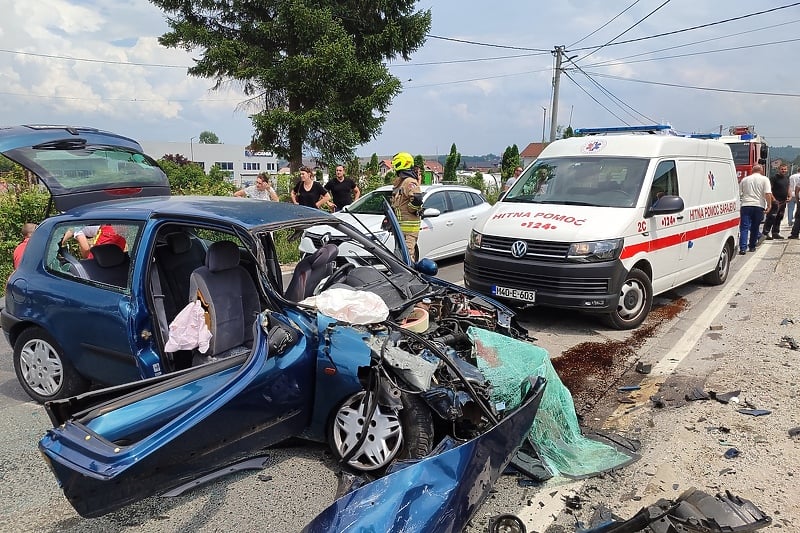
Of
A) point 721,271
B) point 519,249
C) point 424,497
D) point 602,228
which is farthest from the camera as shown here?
point 721,271

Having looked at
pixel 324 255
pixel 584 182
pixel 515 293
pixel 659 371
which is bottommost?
pixel 659 371

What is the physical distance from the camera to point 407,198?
804 centimetres

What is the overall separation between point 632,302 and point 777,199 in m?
10.1

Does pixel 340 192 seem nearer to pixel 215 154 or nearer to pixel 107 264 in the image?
pixel 107 264

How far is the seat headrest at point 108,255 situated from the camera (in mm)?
4297

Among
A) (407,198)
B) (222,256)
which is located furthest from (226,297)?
(407,198)

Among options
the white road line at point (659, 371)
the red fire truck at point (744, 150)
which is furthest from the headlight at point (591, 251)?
the red fire truck at point (744, 150)

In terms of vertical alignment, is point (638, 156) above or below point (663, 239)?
above

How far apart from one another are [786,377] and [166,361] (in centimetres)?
496

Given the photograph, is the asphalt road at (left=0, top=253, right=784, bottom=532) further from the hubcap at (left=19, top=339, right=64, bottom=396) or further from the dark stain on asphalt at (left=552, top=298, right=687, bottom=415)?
the hubcap at (left=19, top=339, right=64, bottom=396)

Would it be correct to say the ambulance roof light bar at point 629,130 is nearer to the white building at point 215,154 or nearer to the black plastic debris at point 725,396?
the black plastic debris at point 725,396

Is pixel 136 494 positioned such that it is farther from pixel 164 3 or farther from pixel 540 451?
pixel 164 3

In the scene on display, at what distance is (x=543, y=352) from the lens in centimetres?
360

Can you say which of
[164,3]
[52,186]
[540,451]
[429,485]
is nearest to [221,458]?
[429,485]
